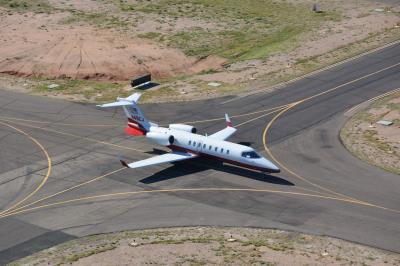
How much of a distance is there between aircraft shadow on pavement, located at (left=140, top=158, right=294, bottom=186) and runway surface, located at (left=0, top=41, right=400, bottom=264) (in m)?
0.11

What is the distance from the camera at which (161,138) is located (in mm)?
73125

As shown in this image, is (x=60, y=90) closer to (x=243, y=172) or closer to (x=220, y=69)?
(x=220, y=69)

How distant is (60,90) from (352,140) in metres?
37.8

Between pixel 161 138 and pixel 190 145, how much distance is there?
10.2 ft

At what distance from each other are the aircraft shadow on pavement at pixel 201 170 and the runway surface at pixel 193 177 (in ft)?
0.37

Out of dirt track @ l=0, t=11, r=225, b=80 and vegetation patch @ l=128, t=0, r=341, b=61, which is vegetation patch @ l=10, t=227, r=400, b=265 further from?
vegetation patch @ l=128, t=0, r=341, b=61

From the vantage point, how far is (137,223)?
61.4m

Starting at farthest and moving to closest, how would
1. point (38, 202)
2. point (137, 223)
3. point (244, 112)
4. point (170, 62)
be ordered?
point (170, 62)
point (244, 112)
point (38, 202)
point (137, 223)

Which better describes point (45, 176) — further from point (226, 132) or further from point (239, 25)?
point (239, 25)

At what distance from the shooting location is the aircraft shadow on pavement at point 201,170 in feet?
225

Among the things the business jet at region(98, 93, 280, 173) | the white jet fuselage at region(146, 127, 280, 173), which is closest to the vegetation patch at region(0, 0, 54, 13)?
the business jet at region(98, 93, 280, 173)

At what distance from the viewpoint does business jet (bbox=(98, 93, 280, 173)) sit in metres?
68.6

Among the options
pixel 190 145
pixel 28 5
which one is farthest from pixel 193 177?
pixel 28 5

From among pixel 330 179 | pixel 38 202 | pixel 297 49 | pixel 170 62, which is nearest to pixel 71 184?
pixel 38 202
